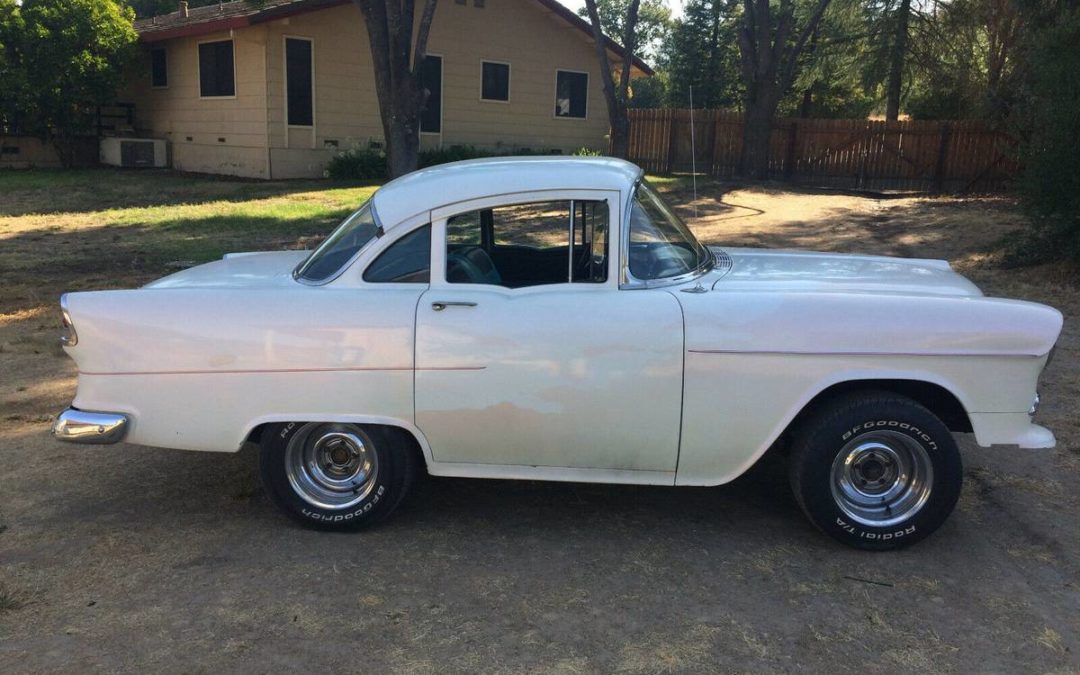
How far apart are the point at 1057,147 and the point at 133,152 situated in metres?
20.9

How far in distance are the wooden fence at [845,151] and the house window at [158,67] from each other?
512 inches

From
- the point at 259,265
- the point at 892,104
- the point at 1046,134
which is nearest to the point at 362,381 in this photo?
the point at 259,265

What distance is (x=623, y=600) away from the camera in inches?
134

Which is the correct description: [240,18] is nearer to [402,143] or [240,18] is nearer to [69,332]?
[402,143]

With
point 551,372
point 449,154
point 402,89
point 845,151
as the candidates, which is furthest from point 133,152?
point 551,372

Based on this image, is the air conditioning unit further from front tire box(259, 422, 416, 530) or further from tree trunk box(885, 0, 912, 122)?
tree trunk box(885, 0, 912, 122)

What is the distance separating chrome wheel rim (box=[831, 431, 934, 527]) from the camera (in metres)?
3.71

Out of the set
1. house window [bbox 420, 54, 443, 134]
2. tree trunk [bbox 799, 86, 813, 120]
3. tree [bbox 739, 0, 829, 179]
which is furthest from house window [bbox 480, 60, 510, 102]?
tree trunk [bbox 799, 86, 813, 120]

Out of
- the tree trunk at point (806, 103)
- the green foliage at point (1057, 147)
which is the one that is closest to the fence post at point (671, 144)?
the tree trunk at point (806, 103)

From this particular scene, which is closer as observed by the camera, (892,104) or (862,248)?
(862,248)

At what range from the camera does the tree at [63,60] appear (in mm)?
19953

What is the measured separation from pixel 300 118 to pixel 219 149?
101 inches

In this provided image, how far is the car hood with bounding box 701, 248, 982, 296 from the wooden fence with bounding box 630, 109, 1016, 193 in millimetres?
14454

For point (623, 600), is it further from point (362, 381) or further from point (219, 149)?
point (219, 149)
